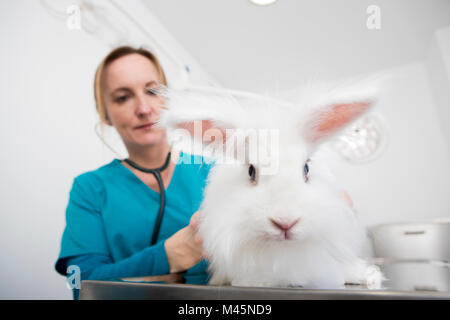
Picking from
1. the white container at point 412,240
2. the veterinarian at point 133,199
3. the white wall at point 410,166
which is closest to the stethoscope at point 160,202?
the veterinarian at point 133,199

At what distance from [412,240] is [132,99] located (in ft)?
5.47

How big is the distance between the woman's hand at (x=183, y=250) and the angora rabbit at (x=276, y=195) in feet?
0.32

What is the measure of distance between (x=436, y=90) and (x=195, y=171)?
229 centimetres

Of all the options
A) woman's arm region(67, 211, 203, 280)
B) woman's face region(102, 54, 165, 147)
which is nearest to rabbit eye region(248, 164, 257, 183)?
woman's arm region(67, 211, 203, 280)

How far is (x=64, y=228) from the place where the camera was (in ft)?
2.84

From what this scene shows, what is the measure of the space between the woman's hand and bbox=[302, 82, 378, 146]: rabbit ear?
0.35 meters

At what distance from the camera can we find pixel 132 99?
99 cm

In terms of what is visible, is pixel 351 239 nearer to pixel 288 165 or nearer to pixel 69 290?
pixel 288 165

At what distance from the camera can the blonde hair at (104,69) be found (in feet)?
3.44

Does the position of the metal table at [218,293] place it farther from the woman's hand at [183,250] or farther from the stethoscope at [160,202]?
the stethoscope at [160,202]

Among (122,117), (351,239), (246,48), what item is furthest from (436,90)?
(122,117)

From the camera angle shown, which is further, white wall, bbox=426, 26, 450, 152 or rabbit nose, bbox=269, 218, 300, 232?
white wall, bbox=426, 26, 450, 152

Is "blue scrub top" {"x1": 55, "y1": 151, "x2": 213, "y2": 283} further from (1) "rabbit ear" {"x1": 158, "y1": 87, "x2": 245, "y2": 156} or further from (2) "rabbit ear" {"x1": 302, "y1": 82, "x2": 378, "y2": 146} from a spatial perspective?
(2) "rabbit ear" {"x1": 302, "y1": 82, "x2": 378, "y2": 146}

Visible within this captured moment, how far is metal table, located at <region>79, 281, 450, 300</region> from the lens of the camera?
302 mm
